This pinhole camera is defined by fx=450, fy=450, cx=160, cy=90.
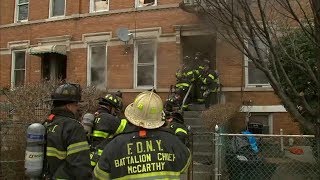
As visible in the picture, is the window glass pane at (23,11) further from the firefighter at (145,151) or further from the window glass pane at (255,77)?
the firefighter at (145,151)

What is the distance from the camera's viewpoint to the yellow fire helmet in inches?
128

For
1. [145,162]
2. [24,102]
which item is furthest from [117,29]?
[145,162]

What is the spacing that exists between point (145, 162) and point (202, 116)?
8.64 m

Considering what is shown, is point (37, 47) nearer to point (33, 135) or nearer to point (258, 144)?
point (258, 144)

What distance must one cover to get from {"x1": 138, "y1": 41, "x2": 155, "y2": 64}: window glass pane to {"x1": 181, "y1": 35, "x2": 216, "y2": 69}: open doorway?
4.07ft

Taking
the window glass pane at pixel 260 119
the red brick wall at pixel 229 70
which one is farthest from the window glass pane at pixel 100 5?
the window glass pane at pixel 260 119

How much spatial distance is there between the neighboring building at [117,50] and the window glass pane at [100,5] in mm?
16

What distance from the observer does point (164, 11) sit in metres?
16.5

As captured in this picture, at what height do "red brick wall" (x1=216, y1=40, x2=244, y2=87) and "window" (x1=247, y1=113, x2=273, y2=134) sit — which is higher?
"red brick wall" (x1=216, y1=40, x2=244, y2=87)

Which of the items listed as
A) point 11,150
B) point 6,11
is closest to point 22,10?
point 6,11

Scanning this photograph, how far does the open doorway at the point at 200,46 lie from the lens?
15641 mm

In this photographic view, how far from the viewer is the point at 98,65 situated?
58.5 feet

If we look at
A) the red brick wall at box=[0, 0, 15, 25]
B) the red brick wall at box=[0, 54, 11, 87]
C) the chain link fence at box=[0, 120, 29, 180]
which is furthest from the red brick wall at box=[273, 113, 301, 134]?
the red brick wall at box=[0, 0, 15, 25]

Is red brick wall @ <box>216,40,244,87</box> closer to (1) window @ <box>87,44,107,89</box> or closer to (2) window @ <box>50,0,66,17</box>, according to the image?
(1) window @ <box>87,44,107,89</box>
